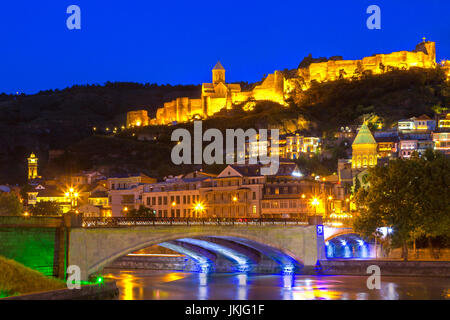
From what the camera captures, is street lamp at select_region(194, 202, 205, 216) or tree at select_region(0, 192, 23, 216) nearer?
tree at select_region(0, 192, 23, 216)

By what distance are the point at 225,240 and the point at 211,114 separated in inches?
4870

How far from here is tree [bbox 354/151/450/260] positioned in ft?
169

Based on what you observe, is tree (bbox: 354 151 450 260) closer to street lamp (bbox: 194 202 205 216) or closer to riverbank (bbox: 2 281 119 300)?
riverbank (bbox: 2 281 119 300)

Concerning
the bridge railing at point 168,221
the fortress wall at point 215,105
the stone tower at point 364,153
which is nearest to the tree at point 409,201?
the bridge railing at point 168,221

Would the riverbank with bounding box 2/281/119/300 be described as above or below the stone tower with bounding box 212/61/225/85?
below

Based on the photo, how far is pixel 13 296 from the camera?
33562 mm
